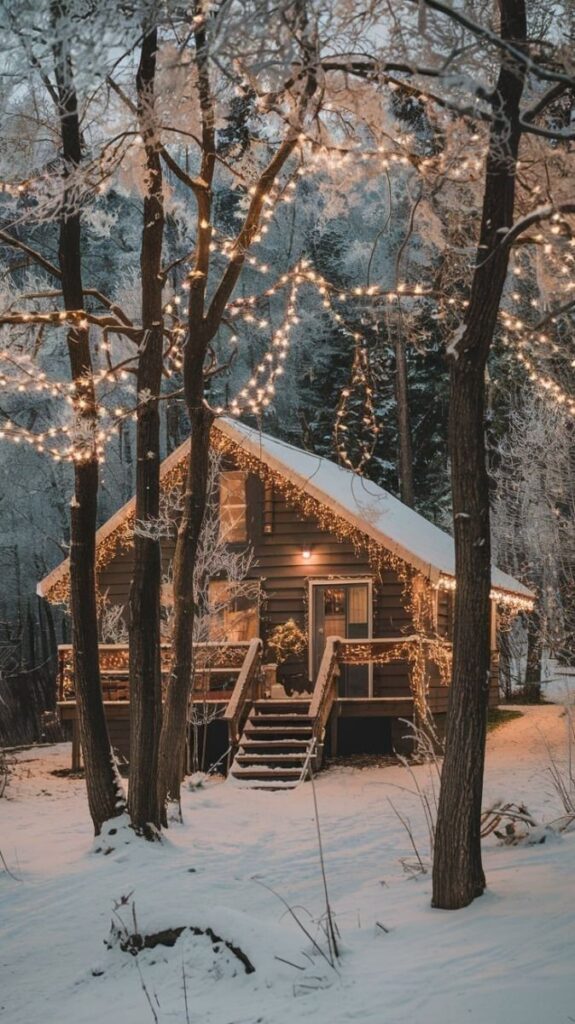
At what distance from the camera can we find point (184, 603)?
1116 cm

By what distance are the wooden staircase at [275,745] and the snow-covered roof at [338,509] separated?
3.12 m

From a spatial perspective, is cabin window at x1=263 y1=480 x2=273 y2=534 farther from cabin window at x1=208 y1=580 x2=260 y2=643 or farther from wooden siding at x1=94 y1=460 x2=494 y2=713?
cabin window at x1=208 y1=580 x2=260 y2=643

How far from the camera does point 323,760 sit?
17.0 metres

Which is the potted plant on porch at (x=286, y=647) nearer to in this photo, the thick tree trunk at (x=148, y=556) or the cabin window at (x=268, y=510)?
the cabin window at (x=268, y=510)

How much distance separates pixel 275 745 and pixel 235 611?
382 cm

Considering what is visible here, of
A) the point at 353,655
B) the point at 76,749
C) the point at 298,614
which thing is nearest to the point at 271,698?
the point at 353,655

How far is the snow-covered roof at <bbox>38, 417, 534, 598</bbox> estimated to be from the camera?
17.2 m

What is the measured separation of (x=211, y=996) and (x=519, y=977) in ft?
6.04

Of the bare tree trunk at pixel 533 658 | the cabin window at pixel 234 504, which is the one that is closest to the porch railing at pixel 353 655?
the cabin window at pixel 234 504

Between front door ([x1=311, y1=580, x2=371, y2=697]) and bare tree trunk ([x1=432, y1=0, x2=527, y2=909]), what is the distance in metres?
12.2

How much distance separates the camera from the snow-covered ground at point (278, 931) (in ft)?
16.6

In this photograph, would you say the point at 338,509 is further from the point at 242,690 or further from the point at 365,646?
the point at 242,690

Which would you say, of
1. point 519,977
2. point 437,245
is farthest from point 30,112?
point 519,977

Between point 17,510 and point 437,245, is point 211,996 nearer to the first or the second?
point 437,245
